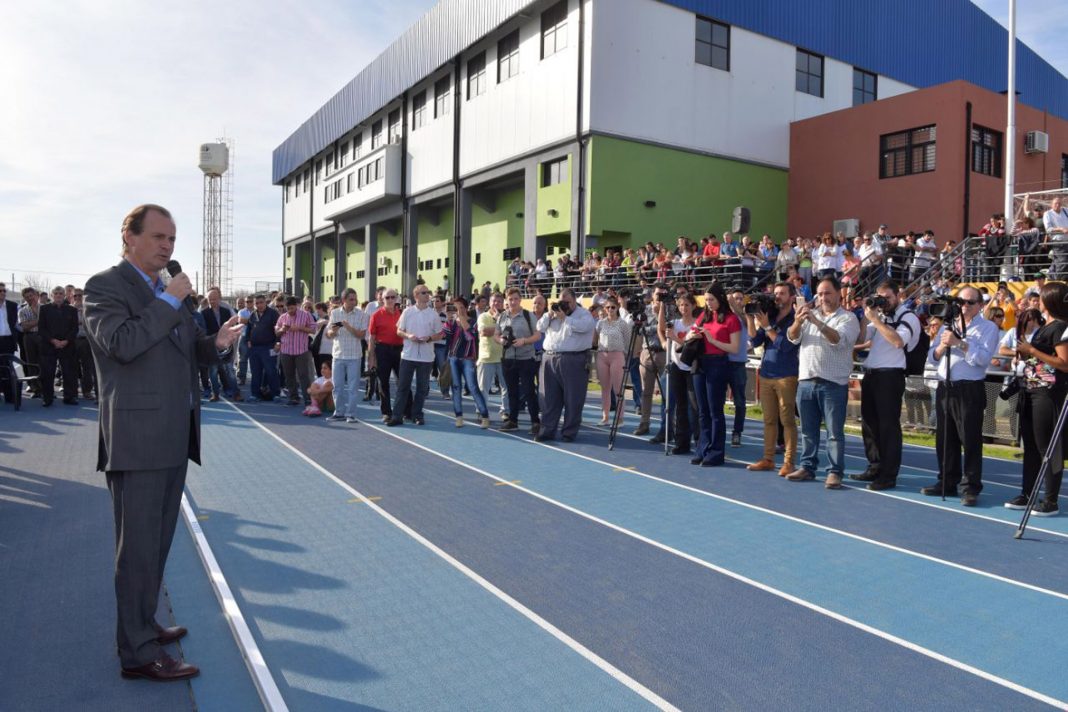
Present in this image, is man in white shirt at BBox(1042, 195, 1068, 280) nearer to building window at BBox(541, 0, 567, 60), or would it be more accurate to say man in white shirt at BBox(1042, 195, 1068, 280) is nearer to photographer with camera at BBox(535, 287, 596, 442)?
photographer with camera at BBox(535, 287, 596, 442)

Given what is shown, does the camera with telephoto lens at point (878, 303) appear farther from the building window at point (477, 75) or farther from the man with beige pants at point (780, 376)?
the building window at point (477, 75)

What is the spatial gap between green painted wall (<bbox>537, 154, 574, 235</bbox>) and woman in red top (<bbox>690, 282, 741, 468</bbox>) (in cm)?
1599

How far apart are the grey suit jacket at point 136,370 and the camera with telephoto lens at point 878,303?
6260 millimetres

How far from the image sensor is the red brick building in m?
22.5

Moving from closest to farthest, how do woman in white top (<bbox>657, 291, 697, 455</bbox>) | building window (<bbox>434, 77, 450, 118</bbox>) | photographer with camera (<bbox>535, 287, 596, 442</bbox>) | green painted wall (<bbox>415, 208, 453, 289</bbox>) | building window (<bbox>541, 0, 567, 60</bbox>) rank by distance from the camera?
woman in white top (<bbox>657, 291, 697, 455</bbox>)
photographer with camera (<bbox>535, 287, 596, 442</bbox>)
building window (<bbox>541, 0, 567, 60</bbox>)
building window (<bbox>434, 77, 450, 118</bbox>)
green painted wall (<bbox>415, 208, 453, 289</bbox>)

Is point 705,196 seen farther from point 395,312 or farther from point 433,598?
point 433,598

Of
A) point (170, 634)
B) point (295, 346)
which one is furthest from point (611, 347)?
point (170, 634)

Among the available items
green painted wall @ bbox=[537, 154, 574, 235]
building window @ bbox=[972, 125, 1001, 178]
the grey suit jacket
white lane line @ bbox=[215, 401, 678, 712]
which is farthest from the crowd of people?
building window @ bbox=[972, 125, 1001, 178]

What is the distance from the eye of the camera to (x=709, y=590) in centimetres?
468

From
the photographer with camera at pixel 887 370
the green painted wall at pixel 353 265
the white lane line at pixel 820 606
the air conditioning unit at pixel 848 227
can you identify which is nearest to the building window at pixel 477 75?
the air conditioning unit at pixel 848 227

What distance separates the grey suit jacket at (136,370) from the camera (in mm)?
3195

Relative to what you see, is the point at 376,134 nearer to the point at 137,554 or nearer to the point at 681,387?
the point at 681,387

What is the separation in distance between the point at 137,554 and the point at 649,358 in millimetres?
8453

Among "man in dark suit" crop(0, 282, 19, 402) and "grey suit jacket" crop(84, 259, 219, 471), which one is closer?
"grey suit jacket" crop(84, 259, 219, 471)
